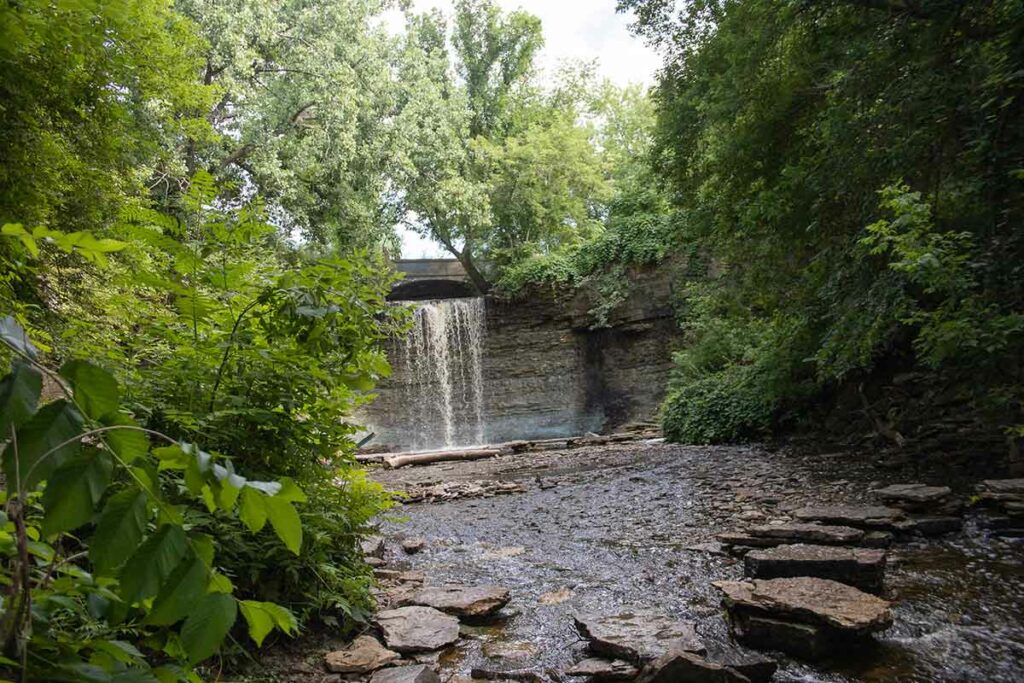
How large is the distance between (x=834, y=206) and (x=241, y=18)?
53.2 ft

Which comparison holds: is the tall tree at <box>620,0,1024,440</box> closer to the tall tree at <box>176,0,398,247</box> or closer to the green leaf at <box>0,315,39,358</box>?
the green leaf at <box>0,315,39,358</box>

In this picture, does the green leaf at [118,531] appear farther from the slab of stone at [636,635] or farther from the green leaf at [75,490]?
the slab of stone at [636,635]

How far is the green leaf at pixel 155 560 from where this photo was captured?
2.48ft

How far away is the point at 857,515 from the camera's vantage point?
4910mm

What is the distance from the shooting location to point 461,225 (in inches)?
983

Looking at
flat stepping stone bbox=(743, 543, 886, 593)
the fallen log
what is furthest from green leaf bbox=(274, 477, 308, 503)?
the fallen log

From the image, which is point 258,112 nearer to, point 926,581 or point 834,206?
point 834,206

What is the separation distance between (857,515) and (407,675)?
13.3 feet

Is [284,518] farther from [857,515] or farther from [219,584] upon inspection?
[857,515]

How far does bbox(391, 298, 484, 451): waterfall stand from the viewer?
24.3 m

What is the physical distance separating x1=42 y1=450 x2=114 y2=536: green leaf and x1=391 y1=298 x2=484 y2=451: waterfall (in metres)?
23.5

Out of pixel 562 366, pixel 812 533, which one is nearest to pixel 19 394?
→ pixel 812 533

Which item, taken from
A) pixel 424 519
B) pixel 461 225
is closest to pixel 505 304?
pixel 461 225

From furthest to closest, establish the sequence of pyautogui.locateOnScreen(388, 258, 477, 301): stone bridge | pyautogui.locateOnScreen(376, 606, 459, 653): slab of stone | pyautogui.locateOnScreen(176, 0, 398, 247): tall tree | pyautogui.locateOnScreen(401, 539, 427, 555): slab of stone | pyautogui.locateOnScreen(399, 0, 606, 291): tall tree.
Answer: pyautogui.locateOnScreen(388, 258, 477, 301): stone bridge
pyautogui.locateOnScreen(399, 0, 606, 291): tall tree
pyautogui.locateOnScreen(176, 0, 398, 247): tall tree
pyautogui.locateOnScreen(401, 539, 427, 555): slab of stone
pyautogui.locateOnScreen(376, 606, 459, 653): slab of stone
